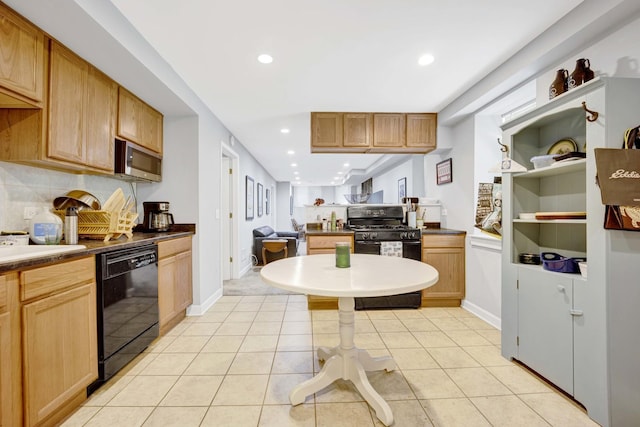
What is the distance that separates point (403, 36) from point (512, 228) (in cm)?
162

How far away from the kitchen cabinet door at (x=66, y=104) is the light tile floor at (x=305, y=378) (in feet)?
5.19

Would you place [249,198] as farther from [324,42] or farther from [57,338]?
[57,338]

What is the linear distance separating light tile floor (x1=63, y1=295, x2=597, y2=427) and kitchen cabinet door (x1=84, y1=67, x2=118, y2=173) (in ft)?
5.23

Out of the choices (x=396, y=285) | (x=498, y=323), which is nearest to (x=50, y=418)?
(x=396, y=285)

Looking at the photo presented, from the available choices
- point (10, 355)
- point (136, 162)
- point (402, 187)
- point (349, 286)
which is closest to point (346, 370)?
point (349, 286)

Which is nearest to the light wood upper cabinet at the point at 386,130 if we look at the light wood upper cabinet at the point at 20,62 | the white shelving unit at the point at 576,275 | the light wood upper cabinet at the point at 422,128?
the light wood upper cabinet at the point at 422,128

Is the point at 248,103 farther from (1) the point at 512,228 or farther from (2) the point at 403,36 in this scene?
(1) the point at 512,228

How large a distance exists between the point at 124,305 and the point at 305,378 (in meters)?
1.35

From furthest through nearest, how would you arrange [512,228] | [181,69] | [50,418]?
1. [181,69]
2. [512,228]
3. [50,418]

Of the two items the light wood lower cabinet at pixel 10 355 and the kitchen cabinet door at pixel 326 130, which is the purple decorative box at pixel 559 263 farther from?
the light wood lower cabinet at pixel 10 355

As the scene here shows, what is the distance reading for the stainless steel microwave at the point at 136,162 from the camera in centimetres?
234

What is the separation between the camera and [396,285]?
124cm

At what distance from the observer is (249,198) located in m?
5.60

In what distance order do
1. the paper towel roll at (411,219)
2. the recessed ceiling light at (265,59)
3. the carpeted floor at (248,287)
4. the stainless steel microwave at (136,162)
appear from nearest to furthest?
the recessed ceiling light at (265,59), the stainless steel microwave at (136,162), the paper towel roll at (411,219), the carpeted floor at (248,287)
